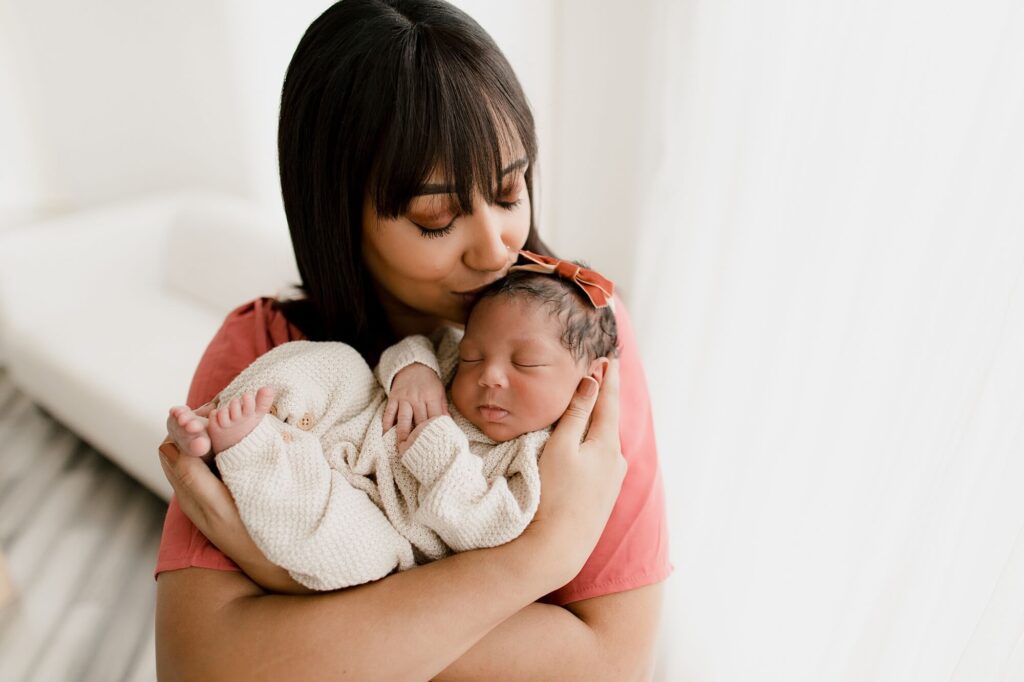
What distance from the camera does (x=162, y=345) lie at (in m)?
2.60

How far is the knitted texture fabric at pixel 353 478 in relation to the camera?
887 millimetres

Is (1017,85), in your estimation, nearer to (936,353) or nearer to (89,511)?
(936,353)

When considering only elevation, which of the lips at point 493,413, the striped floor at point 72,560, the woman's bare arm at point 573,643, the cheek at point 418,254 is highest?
the cheek at point 418,254

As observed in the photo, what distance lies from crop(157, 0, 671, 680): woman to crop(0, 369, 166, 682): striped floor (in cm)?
128

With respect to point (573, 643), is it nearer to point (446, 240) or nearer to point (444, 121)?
point (446, 240)

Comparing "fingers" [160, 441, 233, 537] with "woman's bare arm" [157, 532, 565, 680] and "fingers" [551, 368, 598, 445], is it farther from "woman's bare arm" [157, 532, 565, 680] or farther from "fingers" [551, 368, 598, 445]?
"fingers" [551, 368, 598, 445]

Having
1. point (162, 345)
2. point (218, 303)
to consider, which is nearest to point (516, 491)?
point (162, 345)

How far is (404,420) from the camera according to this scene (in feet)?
3.39

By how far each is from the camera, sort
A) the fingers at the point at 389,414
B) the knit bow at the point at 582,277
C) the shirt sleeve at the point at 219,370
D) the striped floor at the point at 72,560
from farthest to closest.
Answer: the striped floor at the point at 72,560 < the knit bow at the point at 582,277 < the fingers at the point at 389,414 < the shirt sleeve at the point at 219,370

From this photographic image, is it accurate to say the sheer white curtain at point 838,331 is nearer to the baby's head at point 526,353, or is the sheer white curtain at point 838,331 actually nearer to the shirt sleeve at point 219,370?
the baby's head at point 526,353

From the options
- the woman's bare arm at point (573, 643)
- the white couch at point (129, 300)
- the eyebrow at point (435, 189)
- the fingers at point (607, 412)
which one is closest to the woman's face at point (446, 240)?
the eyebrow at point (435, 189)

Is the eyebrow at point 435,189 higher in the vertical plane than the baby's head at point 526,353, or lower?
higher

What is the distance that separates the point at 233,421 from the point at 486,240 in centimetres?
43

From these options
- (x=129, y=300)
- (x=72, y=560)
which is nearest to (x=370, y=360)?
(x=72, y=560)
